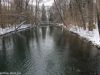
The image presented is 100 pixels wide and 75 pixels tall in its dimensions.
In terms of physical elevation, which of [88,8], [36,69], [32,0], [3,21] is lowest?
[36,69]

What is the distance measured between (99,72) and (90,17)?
28515 millimetres

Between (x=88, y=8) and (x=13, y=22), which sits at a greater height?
(x=88, y=8)

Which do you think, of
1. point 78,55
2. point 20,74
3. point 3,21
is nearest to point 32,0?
point 3,21

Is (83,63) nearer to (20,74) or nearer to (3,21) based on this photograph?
(20,74)

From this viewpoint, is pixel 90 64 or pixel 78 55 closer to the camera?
pixel 90 64

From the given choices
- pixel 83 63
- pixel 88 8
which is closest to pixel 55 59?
pixel 83 63

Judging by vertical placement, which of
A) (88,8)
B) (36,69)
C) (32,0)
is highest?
(32,0)

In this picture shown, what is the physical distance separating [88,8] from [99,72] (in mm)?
31206

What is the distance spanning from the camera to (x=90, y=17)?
41.7 m

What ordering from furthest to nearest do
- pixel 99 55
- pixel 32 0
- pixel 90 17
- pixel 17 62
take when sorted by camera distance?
pixel 32 0 → pixel 90 17 → pixel 99 55 → pixel 17 62

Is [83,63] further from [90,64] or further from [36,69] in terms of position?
[36,69]

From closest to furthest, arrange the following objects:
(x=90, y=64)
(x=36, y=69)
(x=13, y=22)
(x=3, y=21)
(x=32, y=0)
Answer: (x=36, y=69)
(x=90, y=64)
(x=3, y=21)
(x=13, y=22)
(x=32, y=0)

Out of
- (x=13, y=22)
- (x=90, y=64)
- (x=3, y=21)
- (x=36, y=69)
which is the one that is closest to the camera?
(x=36, y=69)

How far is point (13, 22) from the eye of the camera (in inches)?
2108
